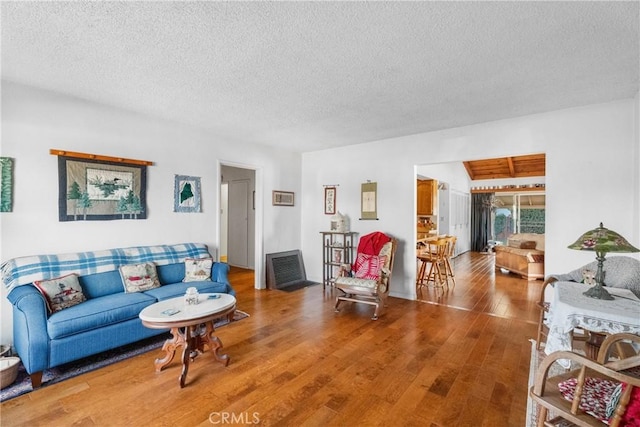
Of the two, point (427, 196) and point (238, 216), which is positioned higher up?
point (427, 196)

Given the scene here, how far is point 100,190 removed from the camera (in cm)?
329

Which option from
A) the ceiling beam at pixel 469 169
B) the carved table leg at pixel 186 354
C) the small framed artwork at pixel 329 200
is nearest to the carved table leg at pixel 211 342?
the carved table leg at pixel 186 354

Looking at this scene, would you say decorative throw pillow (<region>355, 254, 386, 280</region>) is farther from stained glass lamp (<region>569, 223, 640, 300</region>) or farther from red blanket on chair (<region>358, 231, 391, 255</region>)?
stained glass lamp (<region>569, 223, 640, 300</region>)

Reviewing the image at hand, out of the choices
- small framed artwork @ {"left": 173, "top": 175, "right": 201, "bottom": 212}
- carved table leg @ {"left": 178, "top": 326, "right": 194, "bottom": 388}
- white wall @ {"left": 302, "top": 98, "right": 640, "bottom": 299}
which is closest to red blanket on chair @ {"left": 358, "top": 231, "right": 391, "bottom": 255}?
white wall @ {"left": 302, "top": 98, "right": 640, "bottom": 299}

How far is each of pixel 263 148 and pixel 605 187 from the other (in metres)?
4.64

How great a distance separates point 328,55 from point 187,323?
2349mm

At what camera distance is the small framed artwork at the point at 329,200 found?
550cm

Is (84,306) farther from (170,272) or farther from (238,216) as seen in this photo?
(238,216)

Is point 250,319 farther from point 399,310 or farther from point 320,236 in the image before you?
point 320,236

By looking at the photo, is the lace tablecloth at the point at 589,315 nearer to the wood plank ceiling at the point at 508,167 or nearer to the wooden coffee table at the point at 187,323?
the wooden coffee table at the point at 187,323

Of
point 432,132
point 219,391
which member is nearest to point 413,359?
point 219,391

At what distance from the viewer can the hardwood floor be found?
1893 millimetres

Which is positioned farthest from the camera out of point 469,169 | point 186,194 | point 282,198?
point 469,169
